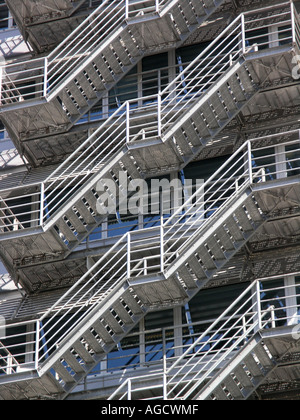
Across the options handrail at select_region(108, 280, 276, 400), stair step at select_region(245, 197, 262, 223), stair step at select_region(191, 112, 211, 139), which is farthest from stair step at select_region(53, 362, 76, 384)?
stair step at select_region(191, 112, 211, 139)

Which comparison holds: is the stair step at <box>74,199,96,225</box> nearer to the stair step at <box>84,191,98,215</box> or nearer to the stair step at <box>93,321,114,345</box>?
the stair step at <box>84,191,98,215</box>

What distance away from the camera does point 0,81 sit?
34.9m

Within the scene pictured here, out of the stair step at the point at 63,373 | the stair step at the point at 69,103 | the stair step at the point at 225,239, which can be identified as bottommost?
the stair step at the point at 63,373

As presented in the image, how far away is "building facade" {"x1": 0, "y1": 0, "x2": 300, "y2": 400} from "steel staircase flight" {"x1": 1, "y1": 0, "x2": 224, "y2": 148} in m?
0.05

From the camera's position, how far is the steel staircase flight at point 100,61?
112 feet

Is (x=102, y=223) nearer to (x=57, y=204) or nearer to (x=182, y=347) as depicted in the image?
(x=57, y=204)

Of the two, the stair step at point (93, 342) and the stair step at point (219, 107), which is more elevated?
the stair step at point (219, 107)

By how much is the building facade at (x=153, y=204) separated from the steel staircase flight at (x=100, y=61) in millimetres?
52

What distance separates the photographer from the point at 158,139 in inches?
1265

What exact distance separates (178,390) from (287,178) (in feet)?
19.4

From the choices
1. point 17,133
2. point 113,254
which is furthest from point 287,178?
point 17,133

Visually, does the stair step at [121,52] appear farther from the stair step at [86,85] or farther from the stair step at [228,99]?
the stair step at [228,99]

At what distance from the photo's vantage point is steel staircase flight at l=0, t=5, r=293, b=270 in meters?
32.4

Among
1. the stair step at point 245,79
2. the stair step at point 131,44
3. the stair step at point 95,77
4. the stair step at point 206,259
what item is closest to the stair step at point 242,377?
the stair step at point 206,259
